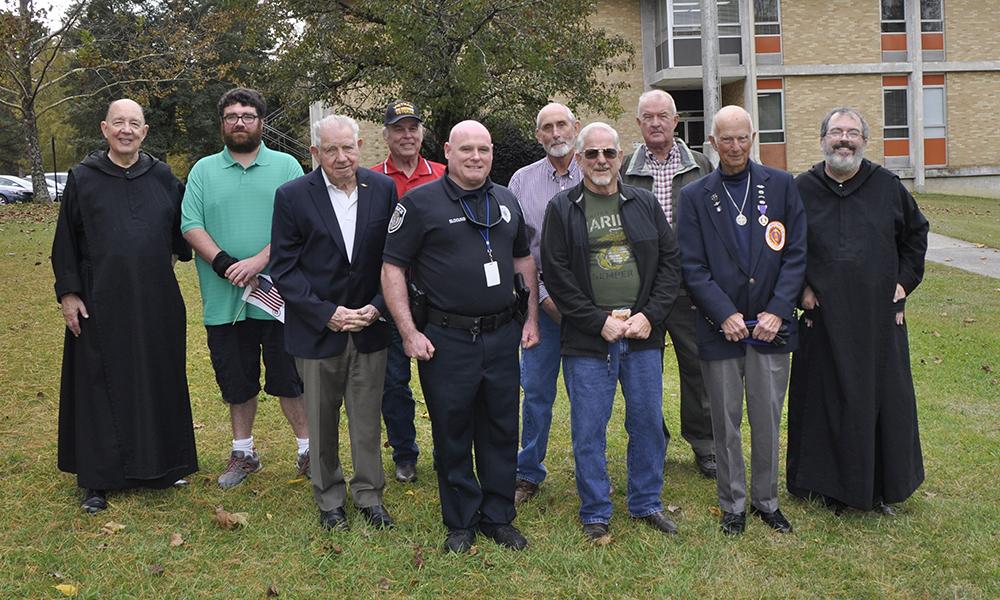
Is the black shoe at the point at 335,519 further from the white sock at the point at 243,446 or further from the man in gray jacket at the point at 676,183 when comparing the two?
the man in gray jacket at the point at 676,183

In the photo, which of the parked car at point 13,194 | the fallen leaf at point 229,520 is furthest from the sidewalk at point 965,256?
the parked car at point 13,194

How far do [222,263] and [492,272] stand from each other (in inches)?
67.6

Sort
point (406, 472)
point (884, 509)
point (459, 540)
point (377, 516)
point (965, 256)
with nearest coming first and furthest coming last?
1. point (459, 540)
2. point (377, 516)
3. point (884, 509)
4. point (406, 472)
5. point (965, 256)

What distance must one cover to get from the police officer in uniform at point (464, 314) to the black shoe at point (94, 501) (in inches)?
80.0

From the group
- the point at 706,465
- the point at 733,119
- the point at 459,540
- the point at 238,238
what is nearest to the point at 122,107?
the point at 238,238

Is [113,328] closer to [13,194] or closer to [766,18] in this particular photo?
[766,18]

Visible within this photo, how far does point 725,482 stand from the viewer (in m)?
4.86

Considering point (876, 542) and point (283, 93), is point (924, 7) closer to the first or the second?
point (283, 93)

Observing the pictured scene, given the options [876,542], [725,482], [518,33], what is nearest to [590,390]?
[725,482]

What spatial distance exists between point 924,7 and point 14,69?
27048mm

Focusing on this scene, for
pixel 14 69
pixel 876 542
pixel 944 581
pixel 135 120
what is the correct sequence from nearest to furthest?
pixel 944 581 < pixel 876 542 < pixel 135 120 < pixel 14 69

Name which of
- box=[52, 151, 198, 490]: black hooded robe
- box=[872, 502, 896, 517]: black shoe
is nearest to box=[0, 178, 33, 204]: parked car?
box=[52, 151, 198, 490]: black hooded robe

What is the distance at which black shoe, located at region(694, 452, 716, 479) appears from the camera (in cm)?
579

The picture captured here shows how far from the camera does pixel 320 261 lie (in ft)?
15.6
